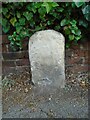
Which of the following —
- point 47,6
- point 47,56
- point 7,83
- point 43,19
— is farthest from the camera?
point 7,83

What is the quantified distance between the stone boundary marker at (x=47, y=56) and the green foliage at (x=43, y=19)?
0.16 meters

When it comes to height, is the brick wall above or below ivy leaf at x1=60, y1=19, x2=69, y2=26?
below

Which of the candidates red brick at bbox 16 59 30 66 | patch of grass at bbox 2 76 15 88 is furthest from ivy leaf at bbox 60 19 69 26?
patch of grass at bbox 2 76 15 88

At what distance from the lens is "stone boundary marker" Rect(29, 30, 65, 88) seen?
8.14ft

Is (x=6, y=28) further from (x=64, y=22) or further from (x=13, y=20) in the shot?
(x=64, y=22)

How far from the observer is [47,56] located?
250 centimetres

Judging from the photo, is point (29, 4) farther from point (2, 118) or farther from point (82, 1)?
point (2, 118)

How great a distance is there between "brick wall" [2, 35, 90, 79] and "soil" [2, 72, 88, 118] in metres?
0.13

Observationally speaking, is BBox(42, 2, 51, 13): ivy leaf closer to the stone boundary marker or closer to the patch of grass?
the stone boundary marker

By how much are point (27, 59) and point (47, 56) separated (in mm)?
397

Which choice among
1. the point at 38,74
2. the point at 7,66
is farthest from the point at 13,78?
the point at 38,74

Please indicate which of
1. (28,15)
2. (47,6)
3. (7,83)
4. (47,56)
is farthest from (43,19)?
(7,83)

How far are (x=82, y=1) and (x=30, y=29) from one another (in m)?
0.54

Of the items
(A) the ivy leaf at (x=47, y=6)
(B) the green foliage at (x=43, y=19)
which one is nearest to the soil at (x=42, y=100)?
(B) the green foliage at (x=43, y=19)
